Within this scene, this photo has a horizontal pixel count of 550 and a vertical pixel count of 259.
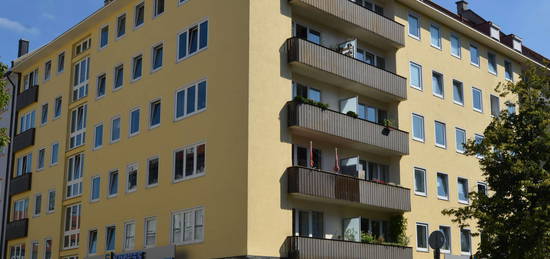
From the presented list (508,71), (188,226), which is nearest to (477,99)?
(508,71)

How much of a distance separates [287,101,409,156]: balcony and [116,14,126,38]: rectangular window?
535 inches

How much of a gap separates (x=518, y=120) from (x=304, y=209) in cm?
968

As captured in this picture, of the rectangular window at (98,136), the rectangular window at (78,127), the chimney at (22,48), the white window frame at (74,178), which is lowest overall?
the white window frame at (74,178)

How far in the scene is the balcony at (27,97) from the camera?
5056 centimetres

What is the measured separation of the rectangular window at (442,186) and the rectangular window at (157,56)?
16.1 meters

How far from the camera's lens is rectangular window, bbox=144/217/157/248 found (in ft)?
114

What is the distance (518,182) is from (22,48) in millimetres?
43162

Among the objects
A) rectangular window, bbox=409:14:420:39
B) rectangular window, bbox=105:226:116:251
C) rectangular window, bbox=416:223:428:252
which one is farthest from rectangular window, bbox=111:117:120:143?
rectangular window, bbox=409:14:420:39

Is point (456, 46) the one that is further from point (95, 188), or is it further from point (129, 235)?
point (95, 188)

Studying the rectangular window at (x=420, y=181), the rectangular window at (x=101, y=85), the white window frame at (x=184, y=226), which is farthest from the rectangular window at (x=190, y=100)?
the rectangular window at (x=420, y=181)

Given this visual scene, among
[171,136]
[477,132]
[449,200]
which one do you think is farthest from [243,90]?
[477,132]

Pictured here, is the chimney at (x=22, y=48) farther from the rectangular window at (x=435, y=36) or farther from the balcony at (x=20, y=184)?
the rectangular window at (x=435, y=36)

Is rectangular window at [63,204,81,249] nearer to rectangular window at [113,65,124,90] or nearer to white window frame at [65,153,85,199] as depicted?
white window frame at [65,153,85,199]

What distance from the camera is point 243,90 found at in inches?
1235
